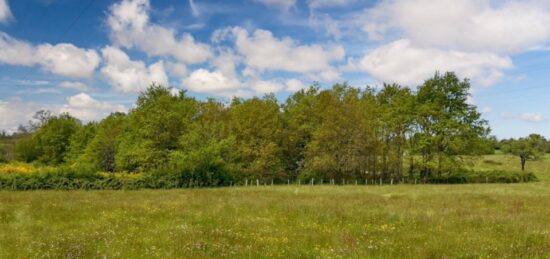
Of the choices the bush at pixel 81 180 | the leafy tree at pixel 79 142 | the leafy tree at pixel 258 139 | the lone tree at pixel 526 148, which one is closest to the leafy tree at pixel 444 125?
the leafy tree at pixel 258 139

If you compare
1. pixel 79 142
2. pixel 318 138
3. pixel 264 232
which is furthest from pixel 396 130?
pixel 79 142

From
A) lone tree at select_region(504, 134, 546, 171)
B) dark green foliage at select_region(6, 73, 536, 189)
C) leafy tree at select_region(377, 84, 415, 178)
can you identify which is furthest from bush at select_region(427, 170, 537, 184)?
lone tree at select_region(504, 134, 546, 171)

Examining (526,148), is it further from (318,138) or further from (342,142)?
(318,138)

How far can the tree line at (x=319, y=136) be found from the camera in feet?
191

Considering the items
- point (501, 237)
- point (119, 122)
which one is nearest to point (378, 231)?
point (501, 237)

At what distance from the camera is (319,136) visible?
61.3m

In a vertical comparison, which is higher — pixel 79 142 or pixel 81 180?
pixel 79 142

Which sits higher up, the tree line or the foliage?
the tree line

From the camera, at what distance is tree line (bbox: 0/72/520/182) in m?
58.1

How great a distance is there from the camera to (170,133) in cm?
5981

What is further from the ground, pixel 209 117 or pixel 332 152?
pixel 209 117

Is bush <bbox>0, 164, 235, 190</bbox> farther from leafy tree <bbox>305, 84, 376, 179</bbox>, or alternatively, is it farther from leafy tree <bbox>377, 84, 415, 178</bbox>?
leafy tree <bbox>377, 84, 415, 178</bbox>

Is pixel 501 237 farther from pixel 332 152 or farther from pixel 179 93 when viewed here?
pixel 179 93

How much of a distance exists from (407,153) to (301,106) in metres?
18.5
